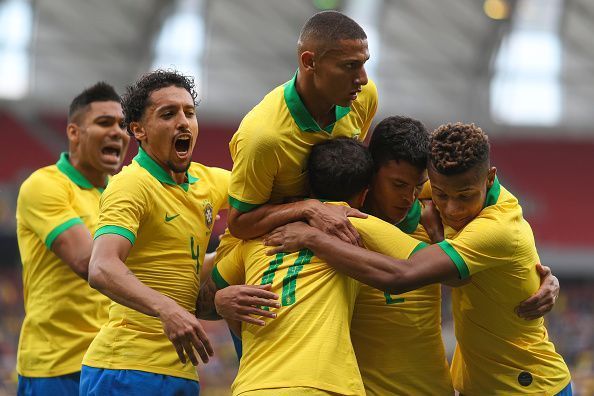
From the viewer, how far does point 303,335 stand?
4238 millimetres

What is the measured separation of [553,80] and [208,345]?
80.7 ft

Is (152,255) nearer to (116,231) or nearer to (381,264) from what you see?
(116,231)

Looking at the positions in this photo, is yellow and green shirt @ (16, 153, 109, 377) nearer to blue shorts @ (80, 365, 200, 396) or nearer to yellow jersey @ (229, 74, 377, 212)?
blue shorts @ (80, 365, 200, 396)

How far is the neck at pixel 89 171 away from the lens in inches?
254

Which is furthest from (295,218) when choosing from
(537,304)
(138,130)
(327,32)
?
(537,304)

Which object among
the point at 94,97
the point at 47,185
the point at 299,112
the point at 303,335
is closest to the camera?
the point at 303,335

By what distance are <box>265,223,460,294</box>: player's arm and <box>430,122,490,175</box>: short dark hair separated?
366 millimetres

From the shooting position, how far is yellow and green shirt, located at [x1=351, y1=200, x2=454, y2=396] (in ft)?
15.4

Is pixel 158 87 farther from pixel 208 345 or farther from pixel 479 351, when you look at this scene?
pixel 479 351

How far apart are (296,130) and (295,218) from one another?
412 mm

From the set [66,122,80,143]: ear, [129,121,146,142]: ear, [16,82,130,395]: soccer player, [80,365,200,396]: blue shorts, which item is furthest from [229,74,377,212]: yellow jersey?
[66,122,80,143]: ear

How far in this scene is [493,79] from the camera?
85.8 feet

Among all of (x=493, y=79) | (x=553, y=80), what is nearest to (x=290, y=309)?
(x=493, y=79)

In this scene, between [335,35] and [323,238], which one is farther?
[335,35]
